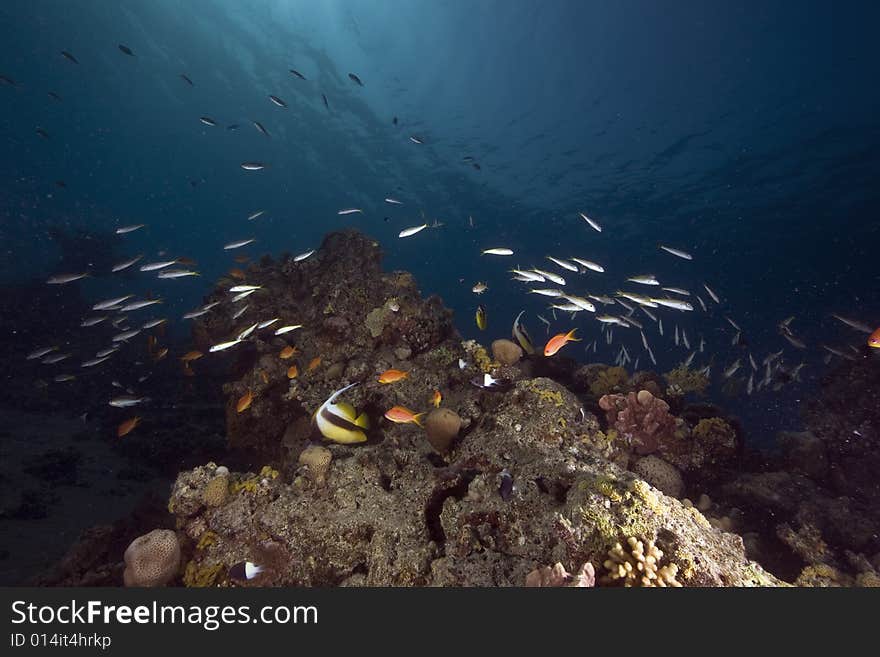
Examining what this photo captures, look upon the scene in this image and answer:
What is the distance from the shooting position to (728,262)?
39.8 metres

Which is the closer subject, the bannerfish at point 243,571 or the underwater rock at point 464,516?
the underwater rock at point 464,516

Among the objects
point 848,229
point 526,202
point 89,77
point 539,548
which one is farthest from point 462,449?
point 89,77

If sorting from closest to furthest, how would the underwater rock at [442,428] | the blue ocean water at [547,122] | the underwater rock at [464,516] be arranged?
1. the underwater rock at [464,516]
2. the underwater rock at [442,428]
3. the blue ocean water at [547,122]

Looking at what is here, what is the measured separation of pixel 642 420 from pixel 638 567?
16.3 ft

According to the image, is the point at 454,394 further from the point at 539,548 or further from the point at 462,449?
the point at 539,548

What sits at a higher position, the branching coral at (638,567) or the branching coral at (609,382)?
the branching coral at (638,567)

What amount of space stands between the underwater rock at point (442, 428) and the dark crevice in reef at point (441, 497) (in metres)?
0.59

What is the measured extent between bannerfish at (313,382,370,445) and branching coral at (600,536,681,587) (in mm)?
2294

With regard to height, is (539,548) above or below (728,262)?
above

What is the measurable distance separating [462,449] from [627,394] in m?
4.56

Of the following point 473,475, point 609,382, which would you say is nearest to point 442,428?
point 473,475

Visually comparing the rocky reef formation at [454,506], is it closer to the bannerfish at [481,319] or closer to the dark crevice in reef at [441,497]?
the dark crevice in reef at [441,497]

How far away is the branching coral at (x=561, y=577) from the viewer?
291 centimetres

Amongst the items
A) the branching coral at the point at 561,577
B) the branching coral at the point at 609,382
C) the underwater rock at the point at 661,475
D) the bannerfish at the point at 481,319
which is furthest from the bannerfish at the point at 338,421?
the branching coral at the point at 609,382
